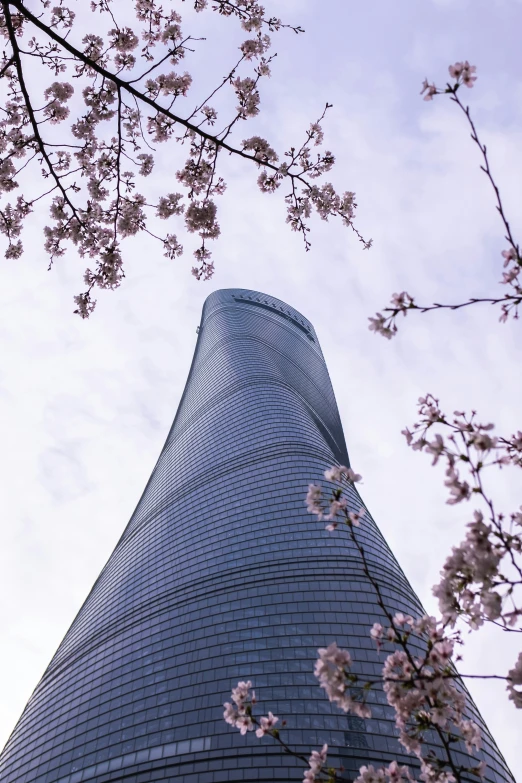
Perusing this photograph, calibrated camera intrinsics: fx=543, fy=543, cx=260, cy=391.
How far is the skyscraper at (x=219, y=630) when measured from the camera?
41094 mm

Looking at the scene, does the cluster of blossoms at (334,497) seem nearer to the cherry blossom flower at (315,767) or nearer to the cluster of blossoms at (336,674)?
the cluster of blossoms at (336,674)

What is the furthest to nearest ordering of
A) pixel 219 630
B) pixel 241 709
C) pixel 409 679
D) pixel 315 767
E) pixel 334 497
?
pixel 219 630 → pixel 241 709 → pixel 315 767 → pixel 334 497 → pixel 409 679

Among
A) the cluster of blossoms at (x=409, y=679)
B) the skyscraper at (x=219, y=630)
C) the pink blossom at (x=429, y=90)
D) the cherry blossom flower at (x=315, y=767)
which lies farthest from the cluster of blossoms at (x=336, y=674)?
the skyscraper at (x=219, y=630)

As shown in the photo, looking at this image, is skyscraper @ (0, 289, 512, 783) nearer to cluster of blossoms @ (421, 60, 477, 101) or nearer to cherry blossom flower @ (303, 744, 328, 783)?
cherry blossom flower @ (303, 744, 328, 783)

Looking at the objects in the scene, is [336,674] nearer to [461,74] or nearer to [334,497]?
[334,497]

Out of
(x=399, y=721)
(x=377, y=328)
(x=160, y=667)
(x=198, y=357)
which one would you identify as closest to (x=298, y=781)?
(x=160, y=667)

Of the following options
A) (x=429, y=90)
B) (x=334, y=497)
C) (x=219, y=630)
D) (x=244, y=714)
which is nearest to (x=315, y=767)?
(x=244, y=714)

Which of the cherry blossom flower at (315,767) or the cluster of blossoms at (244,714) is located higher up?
the cluster of blossoms at (244,714)

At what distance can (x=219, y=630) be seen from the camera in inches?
1946

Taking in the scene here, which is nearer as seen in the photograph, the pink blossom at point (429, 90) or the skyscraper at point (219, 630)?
the pink blossom at point (429, 90)

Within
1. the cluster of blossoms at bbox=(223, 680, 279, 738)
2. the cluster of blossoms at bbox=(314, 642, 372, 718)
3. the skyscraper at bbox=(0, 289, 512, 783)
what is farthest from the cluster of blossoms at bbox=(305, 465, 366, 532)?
the skyscraper at bbox=(0, 289, 512, 783)

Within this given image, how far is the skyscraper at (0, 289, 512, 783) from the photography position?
135 ft

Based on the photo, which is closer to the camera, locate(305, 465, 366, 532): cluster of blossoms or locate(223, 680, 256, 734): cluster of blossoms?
locate(305, 465, 366, 532): cluster of blossoms

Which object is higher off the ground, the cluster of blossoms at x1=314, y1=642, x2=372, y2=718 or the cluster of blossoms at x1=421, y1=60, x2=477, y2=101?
the cluster of blossoms at x1=421, y1=60, x2=477, y2=101
